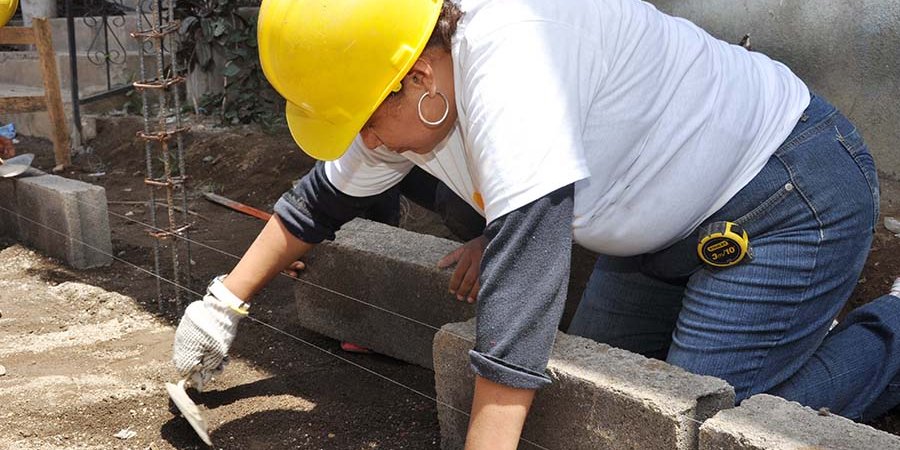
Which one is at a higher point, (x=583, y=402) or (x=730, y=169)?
(x=730, y=169)

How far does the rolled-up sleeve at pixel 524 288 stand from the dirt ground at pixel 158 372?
1.01 metres

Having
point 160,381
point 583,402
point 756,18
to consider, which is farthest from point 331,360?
point 756,18

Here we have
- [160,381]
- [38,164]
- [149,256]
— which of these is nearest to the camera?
[160,381]

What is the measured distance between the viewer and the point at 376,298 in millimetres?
2967

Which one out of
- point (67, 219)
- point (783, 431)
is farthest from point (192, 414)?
point (67, 219)

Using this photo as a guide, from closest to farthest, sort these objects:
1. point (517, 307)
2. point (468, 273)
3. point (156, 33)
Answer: point (517, 307), point (468, 273), point (156, 33)

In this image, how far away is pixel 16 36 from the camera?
596 centimetres

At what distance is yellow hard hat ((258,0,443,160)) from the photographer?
165 centimetres

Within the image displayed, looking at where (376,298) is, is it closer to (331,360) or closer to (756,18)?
(331,360)

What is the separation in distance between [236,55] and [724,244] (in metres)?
5.65

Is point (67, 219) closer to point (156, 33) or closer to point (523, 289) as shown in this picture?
A: point (156, 33)

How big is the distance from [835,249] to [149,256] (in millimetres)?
3092

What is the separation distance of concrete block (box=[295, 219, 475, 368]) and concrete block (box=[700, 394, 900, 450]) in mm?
993

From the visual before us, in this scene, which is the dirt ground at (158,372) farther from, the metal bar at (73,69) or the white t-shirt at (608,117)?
the metal bar at (73,69)
